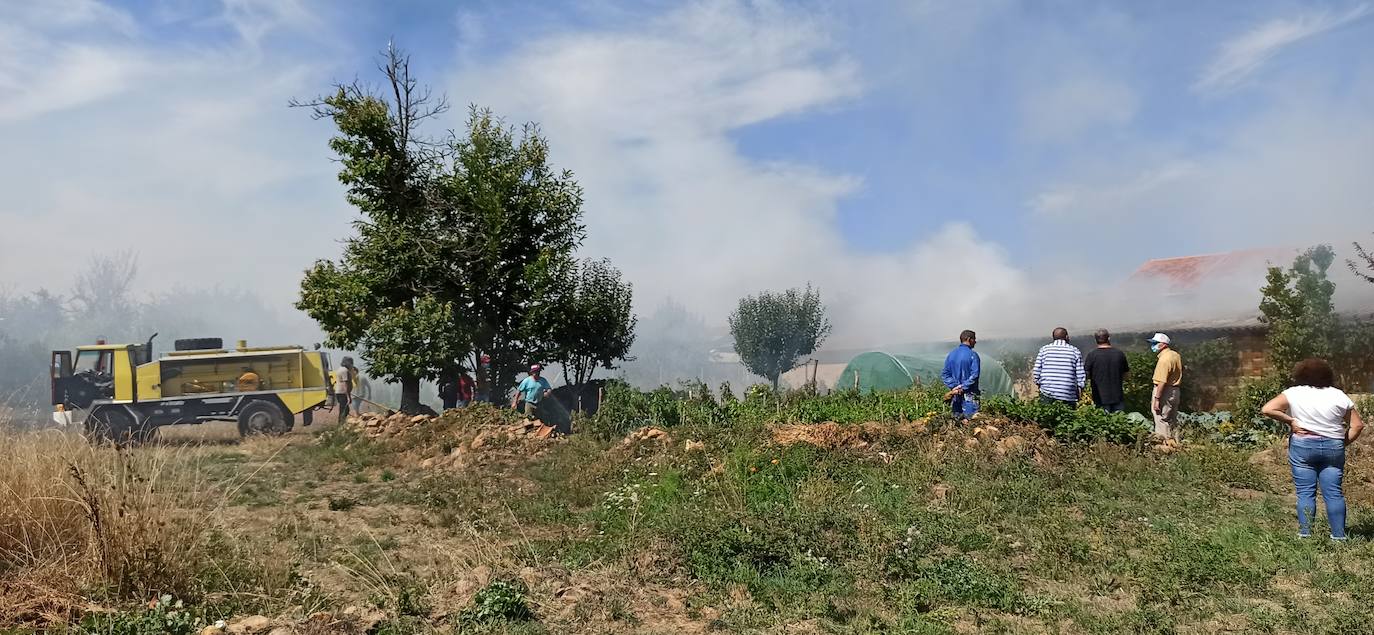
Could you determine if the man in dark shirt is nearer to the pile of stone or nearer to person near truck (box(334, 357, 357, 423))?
the pile of stone

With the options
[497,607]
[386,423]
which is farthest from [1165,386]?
[386,423]

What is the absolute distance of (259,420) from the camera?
61.9 feet

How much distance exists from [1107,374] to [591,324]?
10.7 m

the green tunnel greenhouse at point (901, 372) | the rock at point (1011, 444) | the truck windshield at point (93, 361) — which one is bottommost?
the rock at point (1011, 444)

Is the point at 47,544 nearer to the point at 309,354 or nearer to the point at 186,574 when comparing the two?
the point at 186,574

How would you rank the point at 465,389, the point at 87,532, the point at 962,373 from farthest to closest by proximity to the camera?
the point at 465,389 < the point at 962,373 < the point at 87,532

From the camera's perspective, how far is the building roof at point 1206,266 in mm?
27016

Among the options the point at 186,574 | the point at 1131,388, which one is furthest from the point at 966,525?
the point at 1131,388

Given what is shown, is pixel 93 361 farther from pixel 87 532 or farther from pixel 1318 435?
pixel 1318 435

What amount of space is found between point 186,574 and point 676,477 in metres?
4.50

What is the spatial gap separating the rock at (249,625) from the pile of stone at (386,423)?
10120 millimetres

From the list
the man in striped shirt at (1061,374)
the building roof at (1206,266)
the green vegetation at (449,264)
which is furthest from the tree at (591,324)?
the building roof at (1206,266)

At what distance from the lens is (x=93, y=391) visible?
1841 cm

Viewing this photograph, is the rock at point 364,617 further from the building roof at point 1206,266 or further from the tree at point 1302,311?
the building roof at point 1206,266
